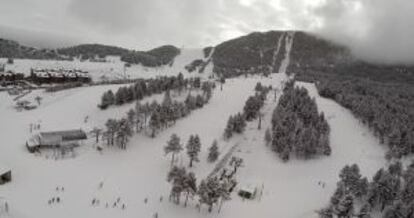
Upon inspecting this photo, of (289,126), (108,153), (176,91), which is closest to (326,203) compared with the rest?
(289,126)

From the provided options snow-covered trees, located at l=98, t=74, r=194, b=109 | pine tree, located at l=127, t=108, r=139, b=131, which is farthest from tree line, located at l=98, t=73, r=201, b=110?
pine tree, located at l=127, t=108, r=139, b=131

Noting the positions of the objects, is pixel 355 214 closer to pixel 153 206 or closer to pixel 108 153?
pixel 153 206

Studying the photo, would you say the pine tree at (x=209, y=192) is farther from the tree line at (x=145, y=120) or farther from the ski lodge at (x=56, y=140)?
the ski lodge at (x=56, y=140)

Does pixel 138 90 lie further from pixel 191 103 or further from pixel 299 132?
pixel 299 132

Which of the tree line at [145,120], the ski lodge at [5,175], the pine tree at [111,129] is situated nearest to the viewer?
the ski lodge at [5,175]

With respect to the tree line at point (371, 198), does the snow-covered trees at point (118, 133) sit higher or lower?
higher

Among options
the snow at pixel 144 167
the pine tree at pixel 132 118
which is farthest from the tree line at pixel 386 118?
the pine tree at pixel 132 118
